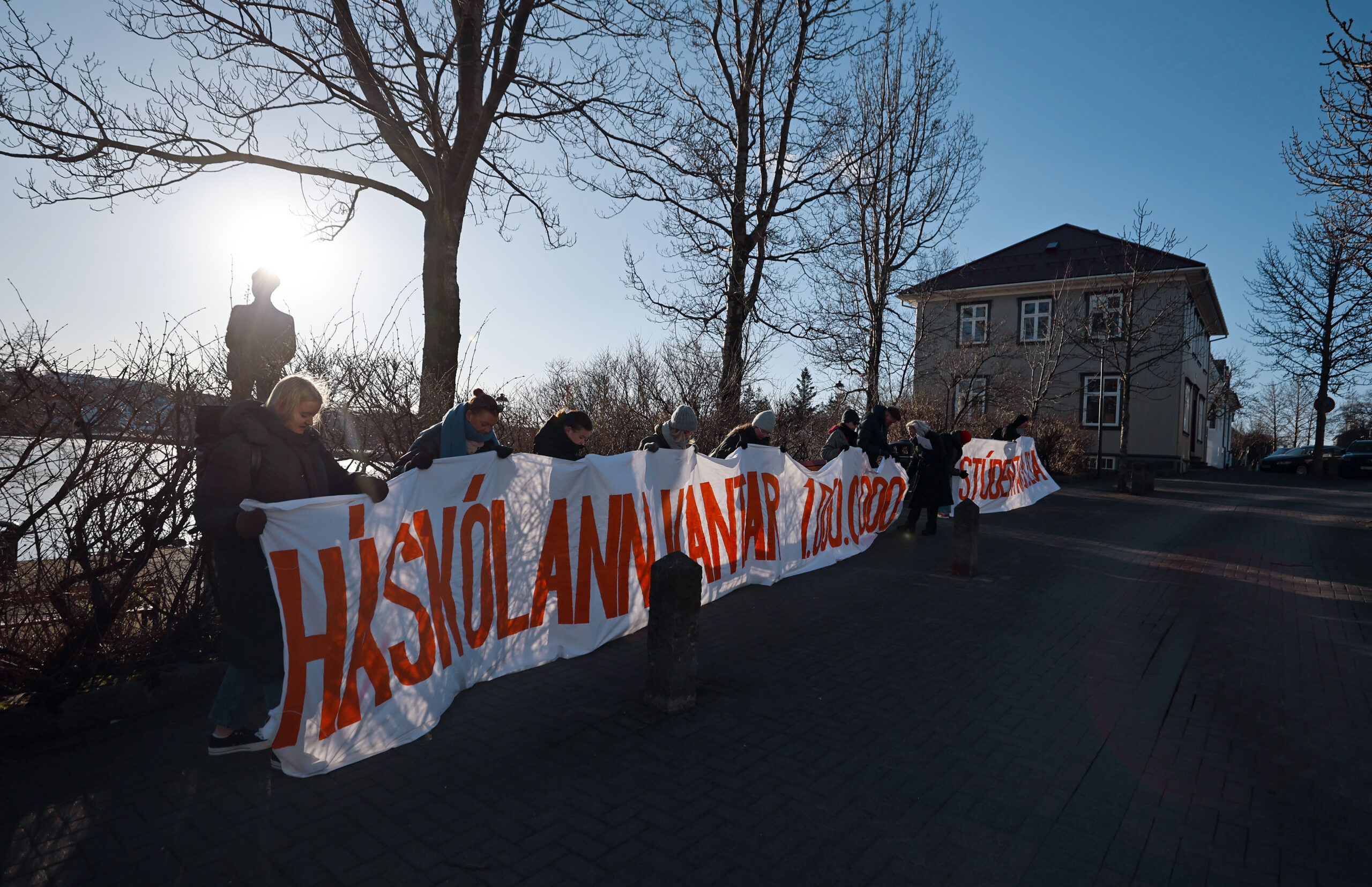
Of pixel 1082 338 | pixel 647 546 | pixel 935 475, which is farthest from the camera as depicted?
pixel 1082 338

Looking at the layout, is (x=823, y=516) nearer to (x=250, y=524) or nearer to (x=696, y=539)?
(x=696, y=539)

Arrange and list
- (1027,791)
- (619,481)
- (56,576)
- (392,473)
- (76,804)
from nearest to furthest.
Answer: (76,804) → (1027,791) → (56,576) → (392,473) → (619,481)

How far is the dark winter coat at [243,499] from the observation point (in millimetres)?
3900

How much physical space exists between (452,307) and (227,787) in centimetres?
706

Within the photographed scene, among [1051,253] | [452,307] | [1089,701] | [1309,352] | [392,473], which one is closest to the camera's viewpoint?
[1089,701]

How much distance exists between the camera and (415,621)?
4645mm

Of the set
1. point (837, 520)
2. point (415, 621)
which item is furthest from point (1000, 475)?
point (415, 621)

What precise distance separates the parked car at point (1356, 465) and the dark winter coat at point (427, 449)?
41889 millimetres

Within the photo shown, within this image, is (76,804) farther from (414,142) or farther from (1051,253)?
(1051,253)

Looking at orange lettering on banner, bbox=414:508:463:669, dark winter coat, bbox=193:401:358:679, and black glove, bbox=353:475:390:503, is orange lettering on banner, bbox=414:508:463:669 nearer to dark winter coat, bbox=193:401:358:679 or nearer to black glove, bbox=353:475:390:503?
black glove, bbox=353:475:390:503

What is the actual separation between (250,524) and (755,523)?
5584 mm

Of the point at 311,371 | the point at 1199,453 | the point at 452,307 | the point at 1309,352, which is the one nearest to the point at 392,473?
the point at 311,371

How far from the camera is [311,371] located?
22.8 ft

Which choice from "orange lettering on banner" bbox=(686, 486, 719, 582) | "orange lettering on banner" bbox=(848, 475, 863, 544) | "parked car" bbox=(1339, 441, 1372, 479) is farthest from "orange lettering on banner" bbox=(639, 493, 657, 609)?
"parked car" bbox=(1339, 441, 1372, 479)
